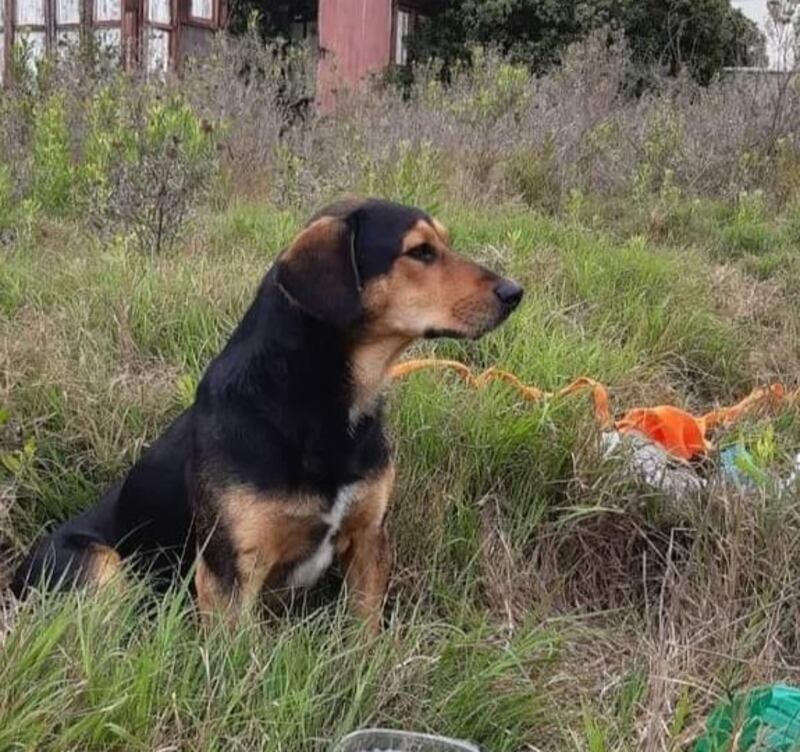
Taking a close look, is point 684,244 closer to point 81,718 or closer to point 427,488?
point 427,488

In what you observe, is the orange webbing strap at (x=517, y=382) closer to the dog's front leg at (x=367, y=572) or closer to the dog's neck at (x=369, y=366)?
the dog's neck at (x=369, y=366)

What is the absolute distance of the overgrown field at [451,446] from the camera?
2277 millimetres

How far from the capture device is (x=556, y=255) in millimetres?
5613

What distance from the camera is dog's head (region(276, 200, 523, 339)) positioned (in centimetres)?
274

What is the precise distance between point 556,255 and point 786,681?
3288 mm

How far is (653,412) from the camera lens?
376 cm

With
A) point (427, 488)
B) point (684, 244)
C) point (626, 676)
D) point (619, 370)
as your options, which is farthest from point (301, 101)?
point (626, 676)

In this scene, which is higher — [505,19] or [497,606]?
[505,19]

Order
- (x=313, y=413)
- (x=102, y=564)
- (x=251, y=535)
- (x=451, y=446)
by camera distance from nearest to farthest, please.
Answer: (x=251, y=535) → (x=313, y=413) → (x=102, y=564) → (x=451, y=446)

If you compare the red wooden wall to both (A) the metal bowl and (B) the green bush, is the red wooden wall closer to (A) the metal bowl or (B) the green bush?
(B) the green bush

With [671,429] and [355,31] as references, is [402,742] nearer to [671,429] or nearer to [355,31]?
[671,429]

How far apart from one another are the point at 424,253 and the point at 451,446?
85 centimetres

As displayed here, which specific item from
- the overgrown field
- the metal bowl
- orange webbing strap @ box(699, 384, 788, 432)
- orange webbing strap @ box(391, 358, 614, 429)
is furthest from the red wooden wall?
the metal bowl

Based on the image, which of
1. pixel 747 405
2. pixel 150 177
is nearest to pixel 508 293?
pixel 747 405
